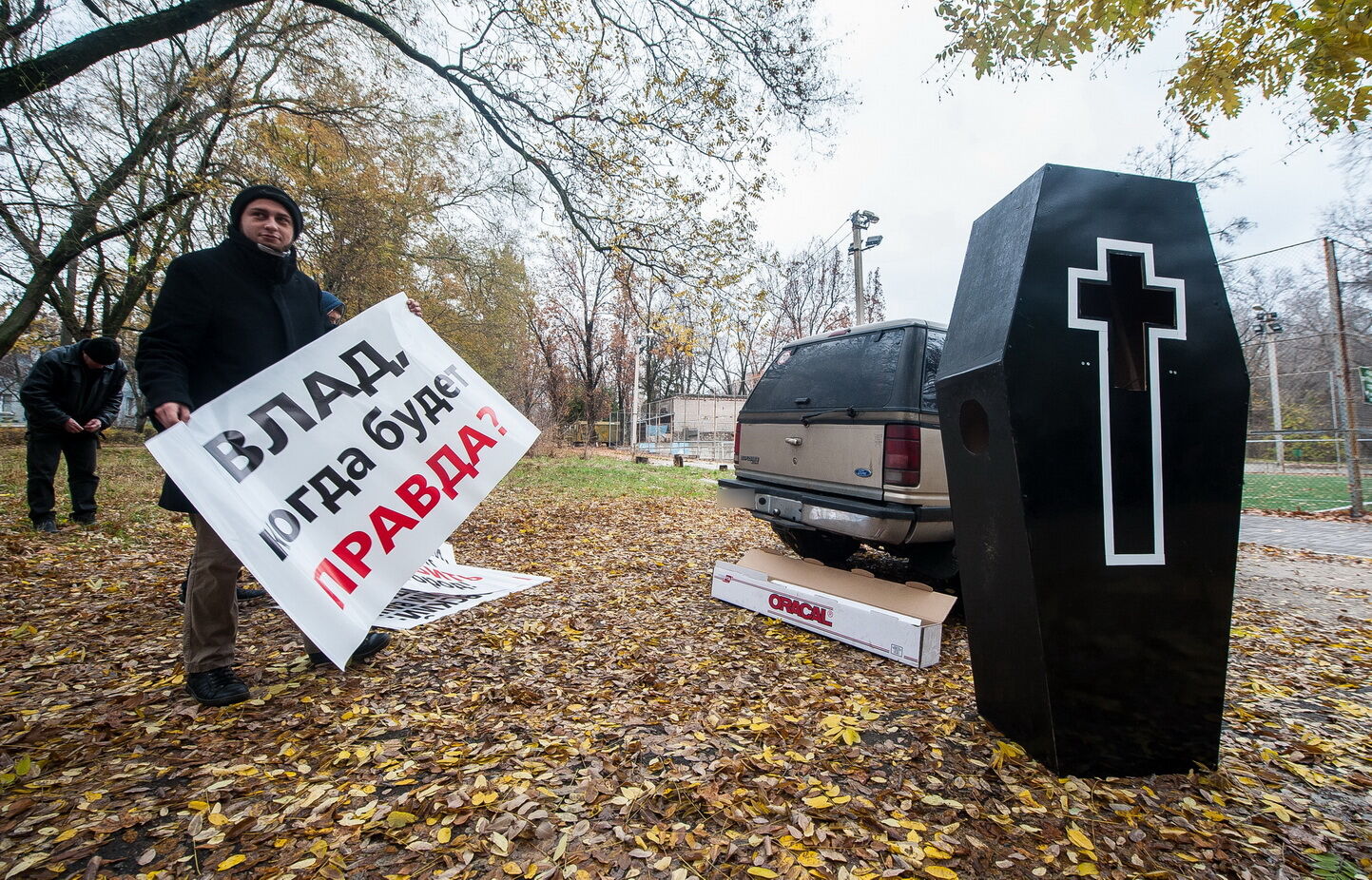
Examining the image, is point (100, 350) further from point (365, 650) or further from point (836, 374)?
point (836, 374)

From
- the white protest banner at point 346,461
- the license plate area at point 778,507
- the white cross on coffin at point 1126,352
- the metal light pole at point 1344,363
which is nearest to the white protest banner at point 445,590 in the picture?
the white protest banner at point 346,461

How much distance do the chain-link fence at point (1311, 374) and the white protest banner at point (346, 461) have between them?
766 centimetres

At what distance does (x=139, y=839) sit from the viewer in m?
1.63

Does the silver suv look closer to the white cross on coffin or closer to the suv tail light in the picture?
the suv tail light

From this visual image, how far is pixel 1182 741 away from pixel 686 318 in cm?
657

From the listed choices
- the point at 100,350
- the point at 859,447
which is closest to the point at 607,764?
the point at 859,447

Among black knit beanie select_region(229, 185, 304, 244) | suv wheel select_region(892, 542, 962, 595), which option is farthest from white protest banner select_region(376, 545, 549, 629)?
suv wheel select_region(892, 542, 962, 595)

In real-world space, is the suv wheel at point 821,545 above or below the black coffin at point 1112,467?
below

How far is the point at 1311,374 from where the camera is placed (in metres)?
9.48

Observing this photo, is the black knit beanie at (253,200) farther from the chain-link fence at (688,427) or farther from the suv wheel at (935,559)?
the chain-link fence at (688,427)

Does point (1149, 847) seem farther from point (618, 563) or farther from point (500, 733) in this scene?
point (618, 563)

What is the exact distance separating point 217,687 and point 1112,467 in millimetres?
3535

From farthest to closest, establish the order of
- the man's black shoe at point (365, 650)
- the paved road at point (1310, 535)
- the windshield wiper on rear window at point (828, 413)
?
the paved road at point (1310, 535) → the windshield wiper on rear window at point (828, 413) → the man's black shoe at point (365, 650)

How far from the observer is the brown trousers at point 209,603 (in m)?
2.35
